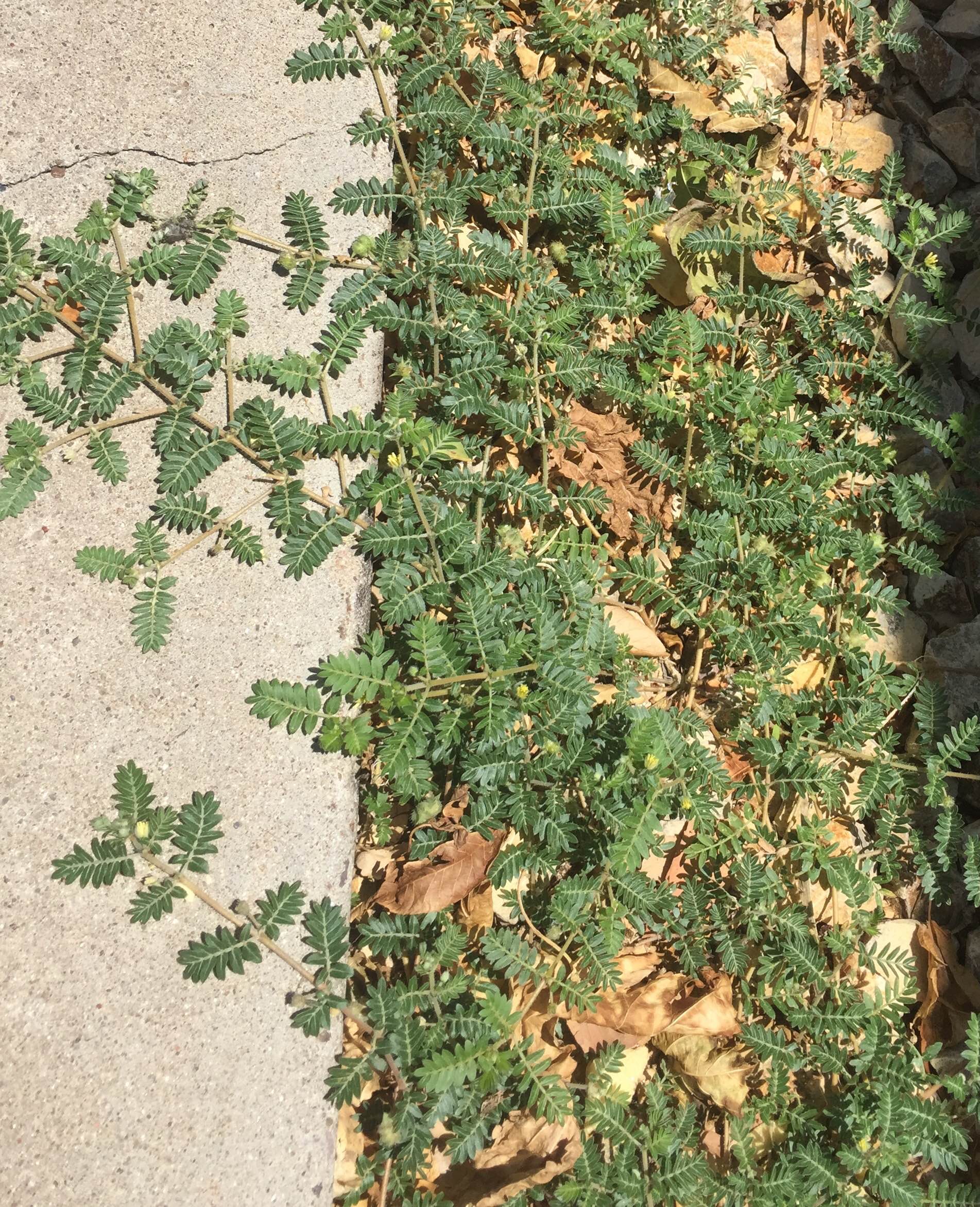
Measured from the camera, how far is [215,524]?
228 cm

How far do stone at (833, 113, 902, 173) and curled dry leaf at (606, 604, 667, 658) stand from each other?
1.78 metres

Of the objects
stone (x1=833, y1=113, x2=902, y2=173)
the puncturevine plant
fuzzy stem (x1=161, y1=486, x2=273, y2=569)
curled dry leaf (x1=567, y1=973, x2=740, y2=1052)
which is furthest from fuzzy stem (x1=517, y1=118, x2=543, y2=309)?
curled dry leaf (x1=567, y1=973, x2=740, y2=1052)

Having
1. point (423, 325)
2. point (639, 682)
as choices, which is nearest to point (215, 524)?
point (423, 325)

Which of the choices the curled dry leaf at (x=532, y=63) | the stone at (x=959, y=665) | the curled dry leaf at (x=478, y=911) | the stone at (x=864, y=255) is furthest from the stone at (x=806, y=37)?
the curled dry leaf at (x=478, y=911)

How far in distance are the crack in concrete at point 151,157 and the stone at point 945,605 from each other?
2245 millimetres

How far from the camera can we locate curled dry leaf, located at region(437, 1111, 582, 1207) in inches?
78.5

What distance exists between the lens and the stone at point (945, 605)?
8.87 ft

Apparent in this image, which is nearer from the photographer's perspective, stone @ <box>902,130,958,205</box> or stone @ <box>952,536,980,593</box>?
stone @ <box>952,536,980,593</box>

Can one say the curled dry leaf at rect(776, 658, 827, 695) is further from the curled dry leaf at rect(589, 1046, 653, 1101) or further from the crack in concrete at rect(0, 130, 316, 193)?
the crack in concrete at rect(0, 130, 316, 193)

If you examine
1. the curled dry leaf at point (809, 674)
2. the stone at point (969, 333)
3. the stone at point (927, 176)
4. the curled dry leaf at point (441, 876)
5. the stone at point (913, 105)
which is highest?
the stone at point (913, 105)

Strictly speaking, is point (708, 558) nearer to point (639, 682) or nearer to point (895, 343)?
point (639, 682)

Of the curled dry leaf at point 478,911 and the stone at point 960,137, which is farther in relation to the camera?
the stone at point 960,137

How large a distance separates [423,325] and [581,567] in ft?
2.54

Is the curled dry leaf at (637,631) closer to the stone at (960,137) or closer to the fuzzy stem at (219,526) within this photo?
the fuzzy stem at (219,526)
